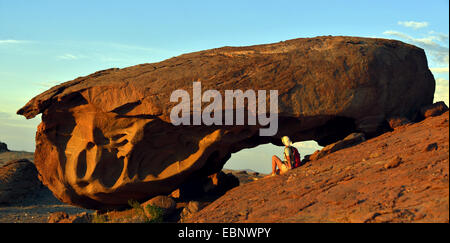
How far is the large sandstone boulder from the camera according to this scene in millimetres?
10289

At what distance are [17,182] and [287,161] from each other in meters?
14.3

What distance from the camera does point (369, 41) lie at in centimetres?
1138

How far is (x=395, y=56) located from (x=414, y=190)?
5.67 m

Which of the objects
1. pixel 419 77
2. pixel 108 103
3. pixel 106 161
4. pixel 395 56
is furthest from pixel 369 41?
pixel 106 161

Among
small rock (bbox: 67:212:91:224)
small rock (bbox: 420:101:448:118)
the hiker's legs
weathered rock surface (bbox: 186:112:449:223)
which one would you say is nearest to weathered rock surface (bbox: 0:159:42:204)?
small rock (bbox: 67:212:91:224)

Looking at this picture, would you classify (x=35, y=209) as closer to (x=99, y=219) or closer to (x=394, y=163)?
(x=99, y=219)

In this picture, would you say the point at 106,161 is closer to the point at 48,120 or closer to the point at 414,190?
the point at 48,120

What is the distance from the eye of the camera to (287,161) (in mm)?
10273

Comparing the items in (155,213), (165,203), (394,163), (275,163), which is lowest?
(155,213)

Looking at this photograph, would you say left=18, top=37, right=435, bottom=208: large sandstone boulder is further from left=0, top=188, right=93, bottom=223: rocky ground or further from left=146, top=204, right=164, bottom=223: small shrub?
left=0, top=188, right=93, bottom=223: rocky ground

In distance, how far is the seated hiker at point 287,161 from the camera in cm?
1019

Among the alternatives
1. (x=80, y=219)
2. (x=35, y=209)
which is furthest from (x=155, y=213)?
(x=35, y=209)

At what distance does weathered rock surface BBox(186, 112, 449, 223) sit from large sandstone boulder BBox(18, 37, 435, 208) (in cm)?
133

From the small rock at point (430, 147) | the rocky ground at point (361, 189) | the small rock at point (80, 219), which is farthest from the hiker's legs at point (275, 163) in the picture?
the small rock at point (80, 219)
